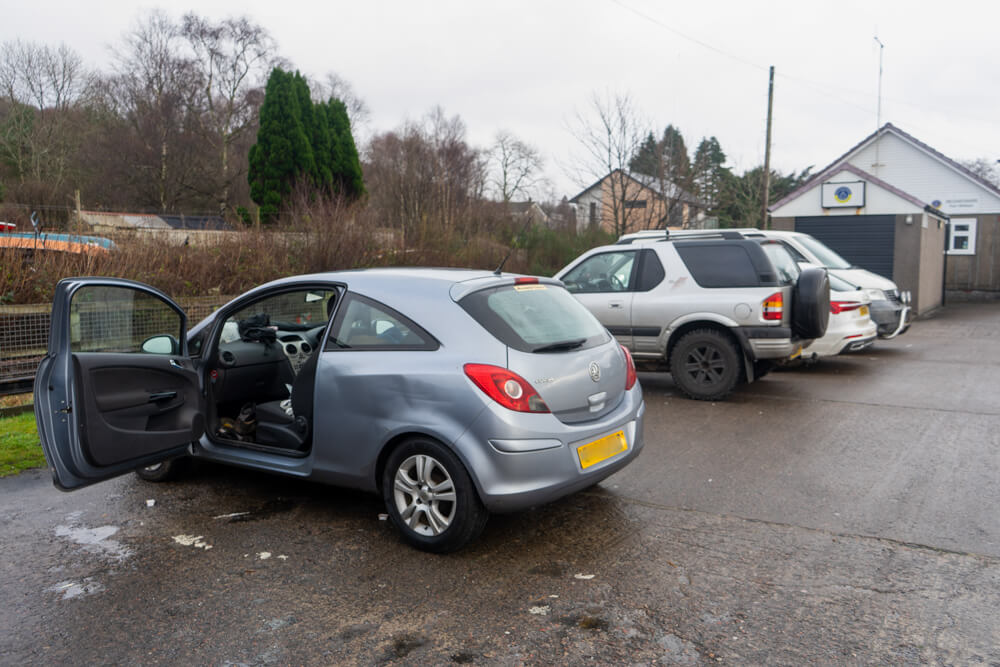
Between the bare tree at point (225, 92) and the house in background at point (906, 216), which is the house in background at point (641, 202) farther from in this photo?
the bare tree at point (225, 92)

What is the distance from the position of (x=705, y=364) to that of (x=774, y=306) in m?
1.03

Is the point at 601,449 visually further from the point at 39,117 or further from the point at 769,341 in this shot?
the point at 39,117

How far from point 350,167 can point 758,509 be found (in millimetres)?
40728

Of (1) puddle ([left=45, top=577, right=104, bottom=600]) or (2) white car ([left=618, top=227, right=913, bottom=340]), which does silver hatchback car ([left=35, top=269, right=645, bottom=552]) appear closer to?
(1) puddle ([left=45, top=577, right=104, bottom=600])

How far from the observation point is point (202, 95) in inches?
1788

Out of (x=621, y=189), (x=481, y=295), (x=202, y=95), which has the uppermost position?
(x=202, y=95)

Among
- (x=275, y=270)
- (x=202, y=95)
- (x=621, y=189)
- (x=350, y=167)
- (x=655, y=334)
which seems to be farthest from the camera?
(x=202, y=95)

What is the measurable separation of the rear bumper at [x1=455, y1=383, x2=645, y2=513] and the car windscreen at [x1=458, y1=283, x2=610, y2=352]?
46 centimetres

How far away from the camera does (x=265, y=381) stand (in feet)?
18.5

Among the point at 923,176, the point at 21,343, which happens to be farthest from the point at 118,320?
the point at 923,176

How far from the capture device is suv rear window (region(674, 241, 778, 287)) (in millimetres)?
8156

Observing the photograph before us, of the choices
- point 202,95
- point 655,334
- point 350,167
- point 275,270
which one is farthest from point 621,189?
point 202,95

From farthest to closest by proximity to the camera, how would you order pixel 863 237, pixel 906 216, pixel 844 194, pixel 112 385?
1. pixel 844 194
2. pixel 863 237
3. pixel 906 216
4. pixel 112 385

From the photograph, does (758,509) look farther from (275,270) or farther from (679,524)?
(275,270)
